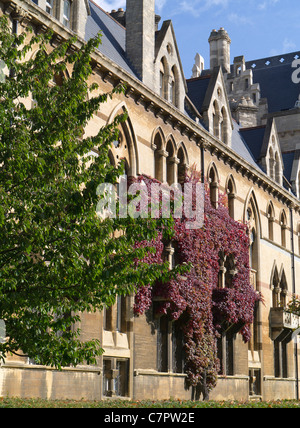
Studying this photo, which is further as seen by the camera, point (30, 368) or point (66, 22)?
point (66, 22)

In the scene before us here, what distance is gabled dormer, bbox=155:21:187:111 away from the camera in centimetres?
2620

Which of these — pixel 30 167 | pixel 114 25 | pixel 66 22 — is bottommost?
pixel 30 167

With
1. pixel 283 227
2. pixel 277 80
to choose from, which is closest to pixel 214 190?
pixel 283 227

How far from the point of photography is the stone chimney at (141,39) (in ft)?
82.7

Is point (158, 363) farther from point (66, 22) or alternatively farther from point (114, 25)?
point (114, 25)

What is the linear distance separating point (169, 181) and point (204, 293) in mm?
4265

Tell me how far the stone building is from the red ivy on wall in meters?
0.57

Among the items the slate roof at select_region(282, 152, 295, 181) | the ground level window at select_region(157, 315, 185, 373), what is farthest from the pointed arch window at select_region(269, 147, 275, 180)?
the ground level window at select_region(157, 315, 185, 373)

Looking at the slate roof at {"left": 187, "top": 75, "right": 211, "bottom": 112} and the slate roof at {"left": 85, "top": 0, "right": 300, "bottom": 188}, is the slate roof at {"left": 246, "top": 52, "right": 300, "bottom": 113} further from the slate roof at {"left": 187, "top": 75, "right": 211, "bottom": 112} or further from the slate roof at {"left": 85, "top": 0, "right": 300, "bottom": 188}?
the slate roof at {"left": 187, "top": 75, "right": 211, "bottom": 112}

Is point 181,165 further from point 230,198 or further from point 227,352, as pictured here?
point 227,352

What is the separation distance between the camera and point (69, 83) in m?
13.5

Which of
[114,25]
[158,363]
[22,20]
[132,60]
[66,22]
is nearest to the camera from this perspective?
[22,20]

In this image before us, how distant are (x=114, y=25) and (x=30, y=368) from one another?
1507cm
